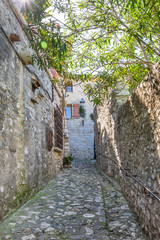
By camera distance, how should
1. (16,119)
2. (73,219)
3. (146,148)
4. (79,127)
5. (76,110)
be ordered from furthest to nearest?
(76,110) → (79,127) → (16,119) → (73,219) → (146,148)

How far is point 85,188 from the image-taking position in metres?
5.09

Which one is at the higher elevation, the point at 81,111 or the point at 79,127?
the point at 81,111

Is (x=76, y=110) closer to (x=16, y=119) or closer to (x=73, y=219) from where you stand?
(x=16, y=119)

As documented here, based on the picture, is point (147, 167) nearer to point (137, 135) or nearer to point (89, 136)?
point (137, 135)

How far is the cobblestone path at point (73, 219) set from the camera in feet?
7.96

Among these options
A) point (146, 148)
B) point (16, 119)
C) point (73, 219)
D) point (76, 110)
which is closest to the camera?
point (146, 148)

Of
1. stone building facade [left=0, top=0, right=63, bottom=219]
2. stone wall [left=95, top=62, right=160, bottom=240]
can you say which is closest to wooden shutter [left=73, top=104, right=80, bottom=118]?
stone building facade [left=0, top=0, right=63, bottom=219]

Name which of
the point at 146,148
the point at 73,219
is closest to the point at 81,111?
the point at 73,219

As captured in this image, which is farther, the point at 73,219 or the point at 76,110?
the point at 76,110

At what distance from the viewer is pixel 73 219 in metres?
2.96

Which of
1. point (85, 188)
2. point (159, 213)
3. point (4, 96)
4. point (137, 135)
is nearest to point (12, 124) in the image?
point (4, 96)

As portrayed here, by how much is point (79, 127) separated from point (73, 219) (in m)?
13.5

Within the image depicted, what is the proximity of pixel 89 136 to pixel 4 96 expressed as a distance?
44.0ft

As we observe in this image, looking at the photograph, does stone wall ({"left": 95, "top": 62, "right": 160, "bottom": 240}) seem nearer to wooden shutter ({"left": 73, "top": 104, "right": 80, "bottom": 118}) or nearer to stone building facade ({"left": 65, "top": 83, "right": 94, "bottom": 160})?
stone building facade ({"left": 65, "top": 83, "right": 94, "bottom": 160})
